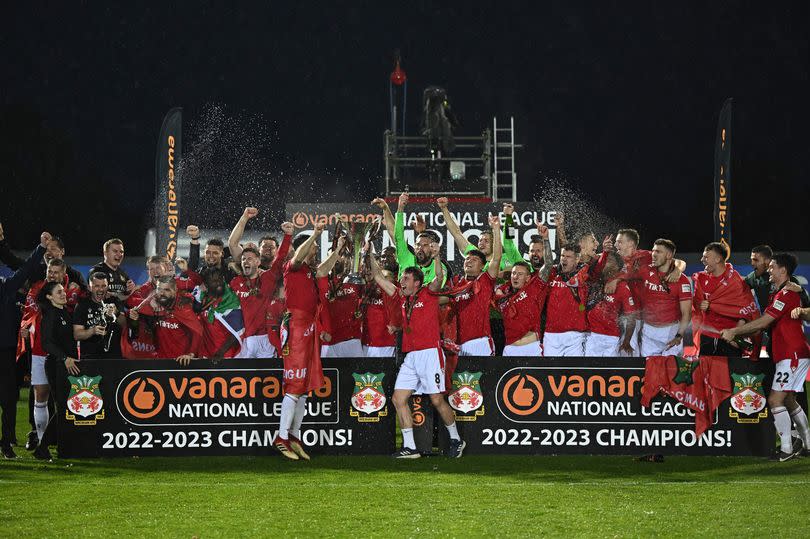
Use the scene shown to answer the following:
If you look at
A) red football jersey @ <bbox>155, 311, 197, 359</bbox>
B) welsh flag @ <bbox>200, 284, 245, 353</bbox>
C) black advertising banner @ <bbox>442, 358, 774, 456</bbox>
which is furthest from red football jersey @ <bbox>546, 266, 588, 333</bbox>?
red football jersey @ <bbox>155, 311, 197, 359</bbox>

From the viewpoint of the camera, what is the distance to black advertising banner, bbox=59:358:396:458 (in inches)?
412

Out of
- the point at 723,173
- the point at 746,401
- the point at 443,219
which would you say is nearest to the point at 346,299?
the point at 746,401

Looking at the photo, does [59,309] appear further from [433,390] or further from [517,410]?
[517,410]

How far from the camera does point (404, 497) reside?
846 cm

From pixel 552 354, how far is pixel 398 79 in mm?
19804

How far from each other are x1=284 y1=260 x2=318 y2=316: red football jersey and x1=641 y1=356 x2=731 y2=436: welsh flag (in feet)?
11.1

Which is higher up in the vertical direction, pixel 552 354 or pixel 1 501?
pixel 552 354

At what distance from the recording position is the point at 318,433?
1062 centimetres

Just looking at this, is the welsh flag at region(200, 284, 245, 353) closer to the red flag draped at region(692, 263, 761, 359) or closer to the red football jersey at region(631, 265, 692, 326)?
the red football jersey at region(631, 265, 692, 326)

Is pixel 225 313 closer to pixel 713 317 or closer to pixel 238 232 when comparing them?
pixel 238 232

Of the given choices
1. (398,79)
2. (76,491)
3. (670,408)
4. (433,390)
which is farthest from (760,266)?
(398,79)

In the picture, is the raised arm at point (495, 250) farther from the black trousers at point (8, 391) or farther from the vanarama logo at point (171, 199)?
the vanarama logo at point (171, 199)

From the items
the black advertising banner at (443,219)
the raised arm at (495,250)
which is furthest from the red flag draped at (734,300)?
the black advertising banner at (443,219)

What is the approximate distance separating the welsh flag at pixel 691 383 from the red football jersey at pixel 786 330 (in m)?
0.59
